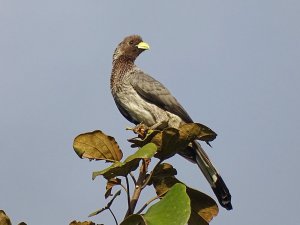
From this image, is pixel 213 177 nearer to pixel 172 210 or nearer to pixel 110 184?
pixel 110 184

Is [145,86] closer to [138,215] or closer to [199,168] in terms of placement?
[199,168]

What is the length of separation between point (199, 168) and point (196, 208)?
3317 mm

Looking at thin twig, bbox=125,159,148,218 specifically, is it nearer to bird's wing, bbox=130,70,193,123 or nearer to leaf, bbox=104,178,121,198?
leaf, bbox=104,178,121,198

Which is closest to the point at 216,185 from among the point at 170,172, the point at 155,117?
the point at 155,117

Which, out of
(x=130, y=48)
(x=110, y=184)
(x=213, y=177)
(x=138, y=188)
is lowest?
(x=213, y=177)

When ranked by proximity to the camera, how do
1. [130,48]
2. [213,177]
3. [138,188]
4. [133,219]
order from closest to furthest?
[133,219]
[138,188]
[213,177]
[130,48]

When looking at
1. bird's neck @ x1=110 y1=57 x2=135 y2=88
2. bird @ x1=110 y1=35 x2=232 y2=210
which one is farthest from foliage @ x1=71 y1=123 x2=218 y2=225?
bird's neck @ x1=110 y1=57 x2=135 y2=88

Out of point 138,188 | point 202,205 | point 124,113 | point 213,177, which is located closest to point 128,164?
point 138,188

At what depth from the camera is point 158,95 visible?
25.8 feet

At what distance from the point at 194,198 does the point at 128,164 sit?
2.01ft

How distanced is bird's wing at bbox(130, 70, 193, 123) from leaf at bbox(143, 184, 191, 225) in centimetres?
458

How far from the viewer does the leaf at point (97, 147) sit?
3.73 metres

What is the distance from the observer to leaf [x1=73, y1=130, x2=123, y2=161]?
373 cm

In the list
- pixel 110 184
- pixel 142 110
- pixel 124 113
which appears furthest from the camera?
pixel 124 113
